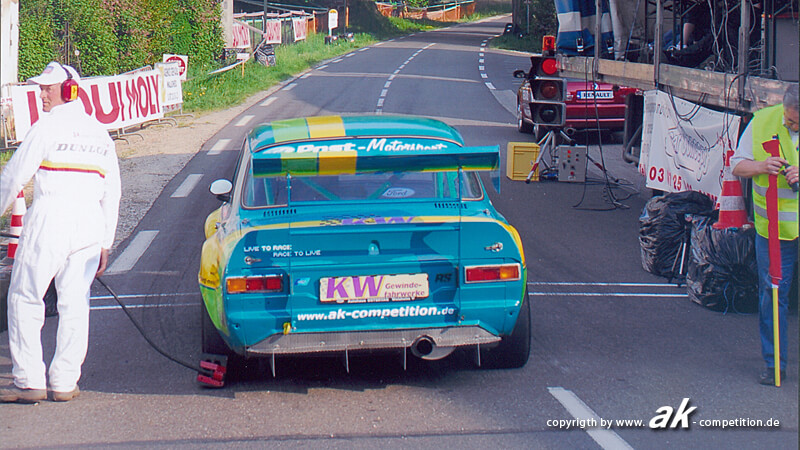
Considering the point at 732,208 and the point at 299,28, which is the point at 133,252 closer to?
the point at 732,208

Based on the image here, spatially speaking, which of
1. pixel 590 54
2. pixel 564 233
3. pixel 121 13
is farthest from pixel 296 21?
pixel 564 233

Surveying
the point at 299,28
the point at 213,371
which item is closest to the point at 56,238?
the point at 213,371

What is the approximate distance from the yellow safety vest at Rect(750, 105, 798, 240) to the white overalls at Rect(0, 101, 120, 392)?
13.1 feet

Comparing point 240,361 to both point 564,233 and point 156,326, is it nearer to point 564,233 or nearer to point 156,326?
point 156,326

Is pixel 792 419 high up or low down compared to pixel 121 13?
down

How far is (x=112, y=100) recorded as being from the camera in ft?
58.9

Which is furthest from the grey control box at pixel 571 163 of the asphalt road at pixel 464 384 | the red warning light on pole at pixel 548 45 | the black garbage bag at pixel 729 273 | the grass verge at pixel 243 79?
the grass verge at pixel 243 79

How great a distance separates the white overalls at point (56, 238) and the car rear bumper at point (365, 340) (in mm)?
1090

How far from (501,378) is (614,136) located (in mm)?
13639

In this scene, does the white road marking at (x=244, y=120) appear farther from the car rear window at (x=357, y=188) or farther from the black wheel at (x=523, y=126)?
the car rear window at (x=357, y=188)

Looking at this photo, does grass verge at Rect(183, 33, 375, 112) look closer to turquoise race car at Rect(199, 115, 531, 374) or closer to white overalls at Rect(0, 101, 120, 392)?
white overalls at Rect(0, 101, 120, 392)

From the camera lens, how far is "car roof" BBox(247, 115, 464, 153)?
237 inches

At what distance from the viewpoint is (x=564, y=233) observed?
34.9 feet

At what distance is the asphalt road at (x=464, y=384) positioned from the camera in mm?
4824
